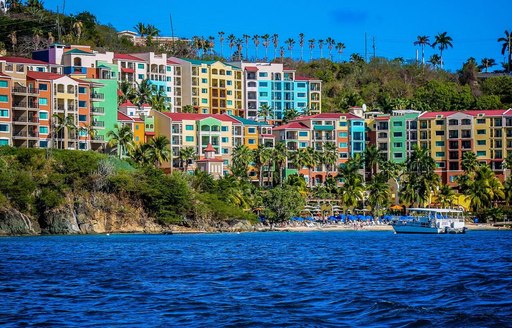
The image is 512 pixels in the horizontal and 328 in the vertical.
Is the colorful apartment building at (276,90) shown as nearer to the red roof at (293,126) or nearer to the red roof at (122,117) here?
the red roof at (293,126)

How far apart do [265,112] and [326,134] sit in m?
14.6

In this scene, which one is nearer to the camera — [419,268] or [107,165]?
[419,268]

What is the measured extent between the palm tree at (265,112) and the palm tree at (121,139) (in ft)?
138

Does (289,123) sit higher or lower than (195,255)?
higher

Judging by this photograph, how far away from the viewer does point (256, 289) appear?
47.7m

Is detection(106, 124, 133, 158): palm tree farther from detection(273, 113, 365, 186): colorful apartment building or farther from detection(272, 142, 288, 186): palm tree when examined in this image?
detection(273, 113, 365, 186): colorful apartment building

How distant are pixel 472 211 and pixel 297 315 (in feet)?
402

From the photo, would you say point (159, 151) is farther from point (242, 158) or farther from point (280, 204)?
point (280, 204)

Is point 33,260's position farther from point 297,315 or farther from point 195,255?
point 297,315

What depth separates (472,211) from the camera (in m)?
157

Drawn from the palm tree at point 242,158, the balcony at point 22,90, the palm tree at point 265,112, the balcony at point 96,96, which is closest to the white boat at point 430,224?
the palm tree at point 242,158

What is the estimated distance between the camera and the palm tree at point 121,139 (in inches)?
5699

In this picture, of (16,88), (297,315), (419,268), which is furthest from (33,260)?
(16,88)

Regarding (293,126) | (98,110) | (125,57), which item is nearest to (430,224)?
(293,126)
